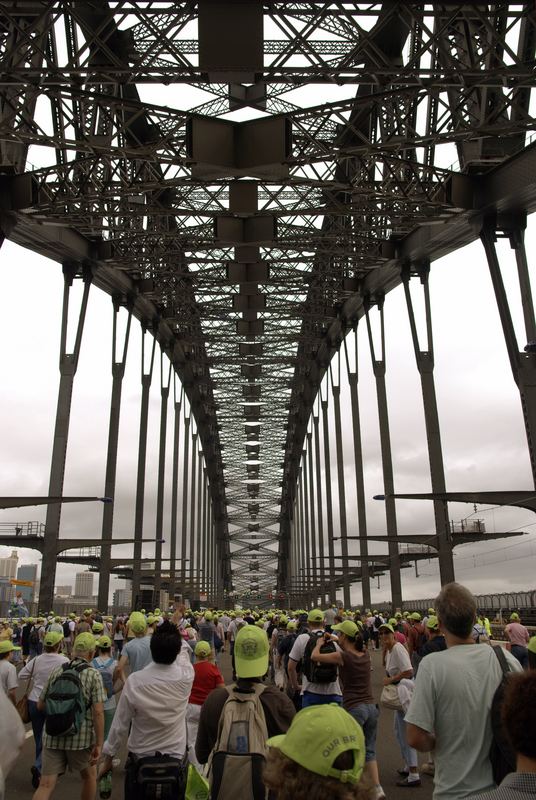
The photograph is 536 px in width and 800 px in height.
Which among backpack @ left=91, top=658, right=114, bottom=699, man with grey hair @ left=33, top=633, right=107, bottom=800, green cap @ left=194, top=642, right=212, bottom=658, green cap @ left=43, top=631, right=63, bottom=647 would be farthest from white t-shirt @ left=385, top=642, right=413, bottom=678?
man with grey hair @ left=33, top=633, right=107, bottom=800

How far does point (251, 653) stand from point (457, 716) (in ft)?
3.61

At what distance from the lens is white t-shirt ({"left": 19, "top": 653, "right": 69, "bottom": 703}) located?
8117 mm

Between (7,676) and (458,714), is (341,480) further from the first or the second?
(458,714)

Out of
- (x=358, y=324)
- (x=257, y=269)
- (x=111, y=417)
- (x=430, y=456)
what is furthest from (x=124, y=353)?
(x=430, y=456)

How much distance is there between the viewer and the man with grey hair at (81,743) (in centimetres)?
610

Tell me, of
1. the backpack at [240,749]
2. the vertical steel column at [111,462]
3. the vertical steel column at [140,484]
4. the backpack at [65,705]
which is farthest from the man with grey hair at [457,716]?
the vertical steel column at [140,484]

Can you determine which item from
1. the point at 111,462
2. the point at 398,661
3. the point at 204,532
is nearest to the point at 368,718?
the point at 398,661

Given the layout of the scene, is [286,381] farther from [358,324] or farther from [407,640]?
[407,640]

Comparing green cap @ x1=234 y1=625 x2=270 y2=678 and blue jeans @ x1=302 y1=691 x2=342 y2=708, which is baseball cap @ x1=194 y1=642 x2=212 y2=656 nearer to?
blue jeans @ x1=302 y1=691 x2=342 y2=708

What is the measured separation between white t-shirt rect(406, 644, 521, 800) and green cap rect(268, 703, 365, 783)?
1.45 meters

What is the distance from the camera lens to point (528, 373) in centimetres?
2214

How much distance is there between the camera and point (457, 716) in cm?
369

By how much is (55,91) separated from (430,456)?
58.5 feet

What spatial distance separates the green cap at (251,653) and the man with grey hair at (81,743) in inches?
99.0
